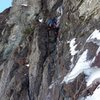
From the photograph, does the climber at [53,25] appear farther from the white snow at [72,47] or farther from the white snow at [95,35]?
the white snow at [95,35]

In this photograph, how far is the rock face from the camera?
1210 centimetres

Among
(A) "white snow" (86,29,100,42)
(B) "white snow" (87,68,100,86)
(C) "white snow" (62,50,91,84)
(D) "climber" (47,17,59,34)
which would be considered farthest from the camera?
(D) "climber" (47,17,59,34)

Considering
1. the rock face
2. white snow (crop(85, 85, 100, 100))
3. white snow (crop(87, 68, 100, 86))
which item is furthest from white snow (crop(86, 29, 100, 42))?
white snow (crop(85, 85, 100, 100))

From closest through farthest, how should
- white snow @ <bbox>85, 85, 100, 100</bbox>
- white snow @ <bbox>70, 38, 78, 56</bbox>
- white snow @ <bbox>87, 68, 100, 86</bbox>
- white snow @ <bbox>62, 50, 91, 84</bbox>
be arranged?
white snow @ <bbox>85, 85, 100, 100</bbox>
white snow @ <bbox>87, 68, 100, 86</bbox>
white snow @ <bbox>62, 50, 91, 84</bbox>
white snow @ <bbox>70, 38, 78, 56</bbox>

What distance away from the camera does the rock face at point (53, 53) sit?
12.1m

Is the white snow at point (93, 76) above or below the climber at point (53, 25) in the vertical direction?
below

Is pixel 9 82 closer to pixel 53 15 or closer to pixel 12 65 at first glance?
pixel 12 65

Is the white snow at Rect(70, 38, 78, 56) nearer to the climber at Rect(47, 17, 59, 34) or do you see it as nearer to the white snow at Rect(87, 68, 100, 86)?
the white snow at Rect(87, 68, 100, 86)

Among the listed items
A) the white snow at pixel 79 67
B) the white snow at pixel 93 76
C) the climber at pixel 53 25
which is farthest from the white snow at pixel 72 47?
the climber at pixel 53 25

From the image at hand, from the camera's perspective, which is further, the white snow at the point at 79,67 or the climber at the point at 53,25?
the climber at the point at 53,25

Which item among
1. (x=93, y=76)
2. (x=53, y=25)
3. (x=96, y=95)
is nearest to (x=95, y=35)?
(x=93, y=76)

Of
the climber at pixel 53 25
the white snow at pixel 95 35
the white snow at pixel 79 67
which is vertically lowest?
the white snow at pixel 79 67

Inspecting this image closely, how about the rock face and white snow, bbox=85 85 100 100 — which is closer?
white snow, bbox=85 85 100 100

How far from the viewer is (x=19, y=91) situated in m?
20.5
